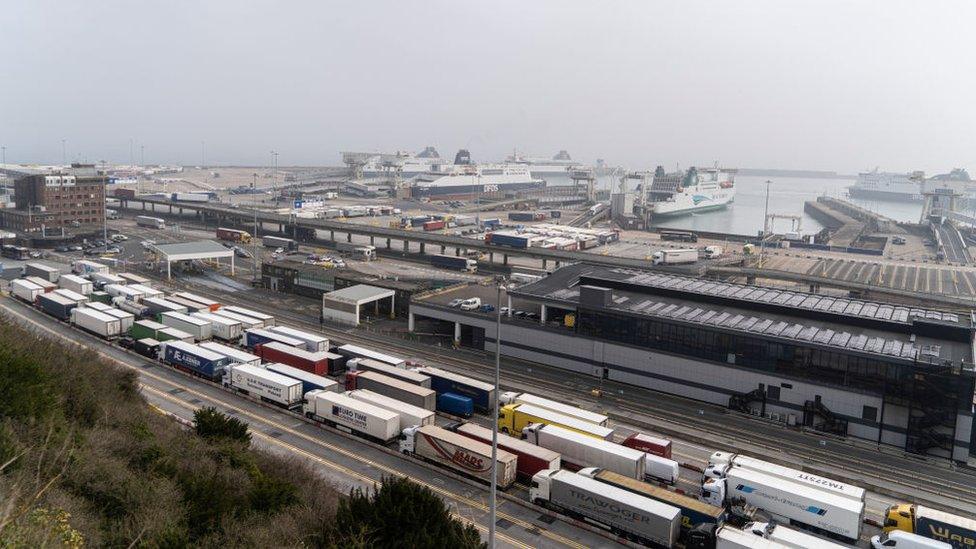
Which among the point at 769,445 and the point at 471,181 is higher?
the point at 471,181

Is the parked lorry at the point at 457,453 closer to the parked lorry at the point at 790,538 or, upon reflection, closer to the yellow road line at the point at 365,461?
the yellow road line at the point at 365,461

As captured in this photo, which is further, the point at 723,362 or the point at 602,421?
the point at 723,362

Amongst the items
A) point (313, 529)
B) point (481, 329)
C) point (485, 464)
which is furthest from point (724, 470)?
point (481, 329)

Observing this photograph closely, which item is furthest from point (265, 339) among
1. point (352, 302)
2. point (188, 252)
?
point (188, 252)

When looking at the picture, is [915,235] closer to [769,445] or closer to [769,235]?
[769,235]

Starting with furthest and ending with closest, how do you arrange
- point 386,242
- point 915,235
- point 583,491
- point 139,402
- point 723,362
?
1. point 915,235
2. point 386,242
3. point 723,362
4. point 139,402
5. point 583,491
